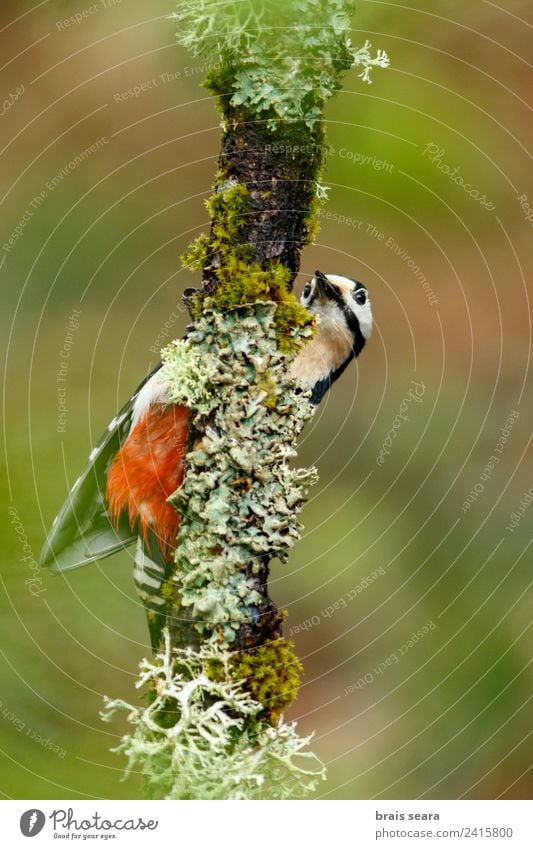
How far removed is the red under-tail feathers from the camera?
2.60 m

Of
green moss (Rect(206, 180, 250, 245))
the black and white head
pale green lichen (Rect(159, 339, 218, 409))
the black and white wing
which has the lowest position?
pale green lichen (Rect(159, 339, 218, 409))

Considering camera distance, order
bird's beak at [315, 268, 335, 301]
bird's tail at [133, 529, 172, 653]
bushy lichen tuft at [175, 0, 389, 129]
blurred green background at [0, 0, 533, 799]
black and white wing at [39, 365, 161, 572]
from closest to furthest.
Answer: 1. bushy lichen tuft at [175, 0, 389, 129]
2. bird's tail at [133, 529, 172, 653]
3. black and white wing at [39, 365, 161, 572]
4. bird's beak at [315, 268, 335, 301]
5. blurred green background at [0, 0, 533, 799]

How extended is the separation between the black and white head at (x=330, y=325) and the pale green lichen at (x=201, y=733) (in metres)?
1.13

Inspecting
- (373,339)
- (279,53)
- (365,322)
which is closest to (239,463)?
(279,53)

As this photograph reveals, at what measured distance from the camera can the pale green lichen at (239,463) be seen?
2.00 m

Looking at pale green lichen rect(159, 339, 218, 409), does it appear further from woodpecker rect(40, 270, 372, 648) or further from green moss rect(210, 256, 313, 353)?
woodpecker rect(40, 270, 372, 648)

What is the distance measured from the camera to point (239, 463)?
2010mm

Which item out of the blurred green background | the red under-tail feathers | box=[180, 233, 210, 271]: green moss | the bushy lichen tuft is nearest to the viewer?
the bushy lichen tuft

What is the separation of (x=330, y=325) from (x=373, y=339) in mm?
1115

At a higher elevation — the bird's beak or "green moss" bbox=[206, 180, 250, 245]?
the bird's beak

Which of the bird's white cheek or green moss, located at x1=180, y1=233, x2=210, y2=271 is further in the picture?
the bird's white cheek

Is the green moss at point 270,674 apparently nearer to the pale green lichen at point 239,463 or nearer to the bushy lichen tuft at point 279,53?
the pale green lichen at point 239,463

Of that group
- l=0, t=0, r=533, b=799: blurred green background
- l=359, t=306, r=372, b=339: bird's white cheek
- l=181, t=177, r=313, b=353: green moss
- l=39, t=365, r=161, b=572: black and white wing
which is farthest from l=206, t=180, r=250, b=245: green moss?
l=0, t=0, r=533, b=799: blurred green background

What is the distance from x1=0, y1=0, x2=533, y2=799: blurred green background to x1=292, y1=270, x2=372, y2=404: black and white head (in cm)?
52
